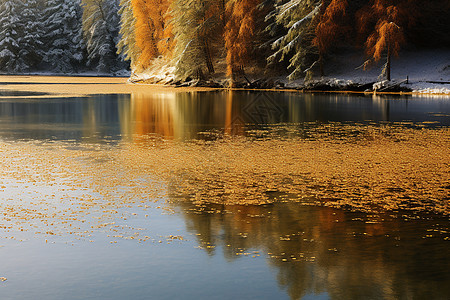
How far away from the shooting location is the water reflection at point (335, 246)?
217 inches

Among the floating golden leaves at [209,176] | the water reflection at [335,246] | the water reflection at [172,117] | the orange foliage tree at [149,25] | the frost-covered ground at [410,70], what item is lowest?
the water reflection at [335,246]

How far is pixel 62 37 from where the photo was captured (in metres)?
101

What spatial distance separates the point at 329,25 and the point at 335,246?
3782 cm

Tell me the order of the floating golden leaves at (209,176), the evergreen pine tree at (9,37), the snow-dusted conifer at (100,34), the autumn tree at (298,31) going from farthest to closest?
the snow-dusted conifer at (100,34)
the evergreen pine tree at (9,37)
the autumn tree at (298,31)
the floating golden leaves at (209,176)

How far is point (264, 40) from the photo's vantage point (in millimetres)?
49875

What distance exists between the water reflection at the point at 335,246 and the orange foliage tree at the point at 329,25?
35.5 metres

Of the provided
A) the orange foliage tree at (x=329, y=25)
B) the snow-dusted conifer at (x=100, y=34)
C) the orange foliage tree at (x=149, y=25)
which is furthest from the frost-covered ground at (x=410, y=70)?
the snow-dusted conifer at (x=100, y=34)

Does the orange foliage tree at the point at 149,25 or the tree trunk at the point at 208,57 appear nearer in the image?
the tree trunk at the point at 208,57

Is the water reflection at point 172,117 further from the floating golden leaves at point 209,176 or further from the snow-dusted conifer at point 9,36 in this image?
the snow-dusted conifer at point 9,36

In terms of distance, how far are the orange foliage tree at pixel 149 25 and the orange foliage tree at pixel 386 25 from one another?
24.1 m

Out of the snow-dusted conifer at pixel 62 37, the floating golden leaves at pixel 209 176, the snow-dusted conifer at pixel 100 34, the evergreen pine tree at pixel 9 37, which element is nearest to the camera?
the floating golden leaves at pixel 209 176

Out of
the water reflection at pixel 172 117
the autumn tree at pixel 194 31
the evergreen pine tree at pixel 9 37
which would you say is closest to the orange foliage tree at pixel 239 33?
the autumn tree at pixel 194 31

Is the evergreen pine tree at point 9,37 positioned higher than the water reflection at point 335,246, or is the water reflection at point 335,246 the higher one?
the evergreen pine tree at point 9,37

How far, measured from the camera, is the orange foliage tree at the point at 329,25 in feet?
139
